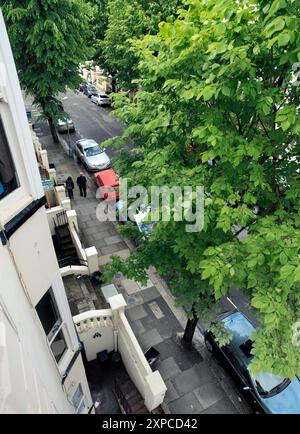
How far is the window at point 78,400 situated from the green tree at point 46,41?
16024 millimetres

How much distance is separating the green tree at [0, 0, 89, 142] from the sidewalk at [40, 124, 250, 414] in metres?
10.5

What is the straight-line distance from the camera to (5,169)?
431 cm

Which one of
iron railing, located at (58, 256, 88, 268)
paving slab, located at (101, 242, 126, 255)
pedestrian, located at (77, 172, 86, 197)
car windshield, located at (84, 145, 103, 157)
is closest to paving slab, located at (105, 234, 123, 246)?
paving slab, located at (101, 242, 126, 255)

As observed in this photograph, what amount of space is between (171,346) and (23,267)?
23.1ft

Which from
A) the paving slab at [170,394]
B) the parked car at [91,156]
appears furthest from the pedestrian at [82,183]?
the paving slab at [170,394]

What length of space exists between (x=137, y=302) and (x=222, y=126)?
801cm

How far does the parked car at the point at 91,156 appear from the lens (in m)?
19.7

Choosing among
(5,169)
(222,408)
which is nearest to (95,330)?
(222,408)

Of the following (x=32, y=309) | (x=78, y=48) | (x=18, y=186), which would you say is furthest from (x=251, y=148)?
(x=78, y=48)

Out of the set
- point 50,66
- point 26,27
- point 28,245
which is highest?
point 26,27

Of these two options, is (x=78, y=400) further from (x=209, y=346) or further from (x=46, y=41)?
(x=46, y=41)

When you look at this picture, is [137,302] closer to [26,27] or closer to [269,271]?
[269,271]

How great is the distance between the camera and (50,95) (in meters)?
19.2

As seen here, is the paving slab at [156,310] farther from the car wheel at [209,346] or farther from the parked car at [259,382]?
the parked car at [259,382]
